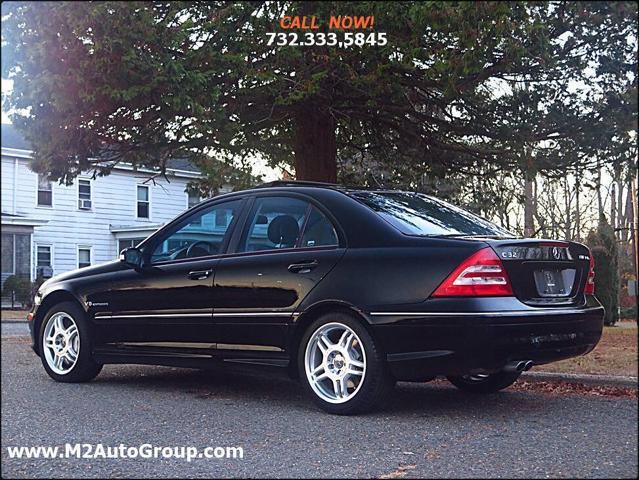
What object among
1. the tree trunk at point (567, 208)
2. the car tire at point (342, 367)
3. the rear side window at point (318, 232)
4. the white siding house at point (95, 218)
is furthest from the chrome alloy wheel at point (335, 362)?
the white siding house at point (95, 218)

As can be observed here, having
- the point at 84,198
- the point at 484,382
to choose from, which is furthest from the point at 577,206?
the point at 84,198

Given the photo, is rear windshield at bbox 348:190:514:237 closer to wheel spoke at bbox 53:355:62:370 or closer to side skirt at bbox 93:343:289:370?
side skirt at bbox 93:343:289:370

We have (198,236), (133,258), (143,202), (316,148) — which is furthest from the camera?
(143,202)

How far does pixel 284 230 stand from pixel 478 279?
1643 millimetres

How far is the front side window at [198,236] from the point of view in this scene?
6180 millimetres

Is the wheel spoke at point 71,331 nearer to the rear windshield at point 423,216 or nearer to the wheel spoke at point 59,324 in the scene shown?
the wheel spoke at point 59,324

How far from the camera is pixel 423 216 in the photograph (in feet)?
18.5

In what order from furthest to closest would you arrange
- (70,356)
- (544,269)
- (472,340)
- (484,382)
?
(70,356)
(484,382)
(544,269)
(472,340)

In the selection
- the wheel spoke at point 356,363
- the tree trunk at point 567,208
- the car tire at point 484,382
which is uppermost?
the tree trunk at point 567,208

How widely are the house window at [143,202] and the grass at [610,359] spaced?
13052 mm

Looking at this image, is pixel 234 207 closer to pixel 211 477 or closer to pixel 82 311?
pixel 82 311

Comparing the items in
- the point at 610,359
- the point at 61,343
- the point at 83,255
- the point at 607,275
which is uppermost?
the point at 83,255

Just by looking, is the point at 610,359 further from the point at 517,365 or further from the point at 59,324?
the point at 59,324

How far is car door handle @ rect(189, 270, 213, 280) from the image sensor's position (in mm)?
5973
